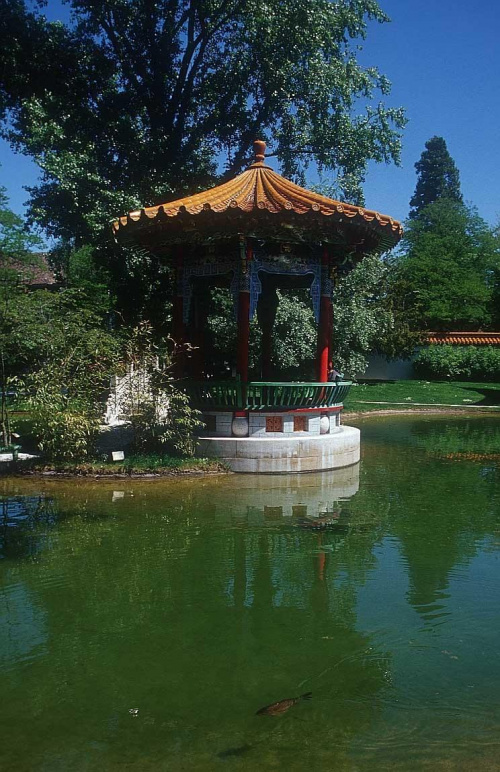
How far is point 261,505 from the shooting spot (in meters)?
8.30

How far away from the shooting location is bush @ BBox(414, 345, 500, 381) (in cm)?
3164

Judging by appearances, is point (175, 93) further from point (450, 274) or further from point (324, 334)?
point (450, 274)

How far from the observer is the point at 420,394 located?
1049 inches

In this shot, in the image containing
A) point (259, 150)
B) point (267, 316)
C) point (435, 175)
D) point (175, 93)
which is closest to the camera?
point (259, 150)

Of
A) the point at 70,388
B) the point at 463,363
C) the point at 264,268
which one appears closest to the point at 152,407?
the point at 70,388

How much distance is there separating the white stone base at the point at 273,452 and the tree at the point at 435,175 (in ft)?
202

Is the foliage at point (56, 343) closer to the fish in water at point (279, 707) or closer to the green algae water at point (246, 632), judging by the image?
the green algae water at point (246, 632)

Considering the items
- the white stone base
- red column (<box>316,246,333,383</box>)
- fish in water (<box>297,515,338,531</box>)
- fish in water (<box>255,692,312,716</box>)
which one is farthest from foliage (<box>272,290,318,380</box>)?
fish in water (<box>255,692,312,716</box>)

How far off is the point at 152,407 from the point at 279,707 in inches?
282

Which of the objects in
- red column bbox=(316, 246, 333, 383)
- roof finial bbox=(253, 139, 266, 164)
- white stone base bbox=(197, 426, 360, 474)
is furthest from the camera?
roof finial bbox=(253, 139, 266, 164)

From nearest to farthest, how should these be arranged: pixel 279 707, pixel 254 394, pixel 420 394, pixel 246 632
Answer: pixel 279 707, pixel 246 632, pixel 254 394, pixel 420 394

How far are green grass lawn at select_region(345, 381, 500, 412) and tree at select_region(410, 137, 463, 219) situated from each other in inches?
1672

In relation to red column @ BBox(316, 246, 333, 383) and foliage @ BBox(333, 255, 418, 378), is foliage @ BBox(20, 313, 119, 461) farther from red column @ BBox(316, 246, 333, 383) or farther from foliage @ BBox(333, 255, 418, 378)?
foliage @ BBox(333, 255, 418, 378)

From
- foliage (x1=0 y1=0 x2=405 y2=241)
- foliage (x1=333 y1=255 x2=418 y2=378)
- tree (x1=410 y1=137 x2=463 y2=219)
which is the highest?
tree (x1=410 y1=137 x2=463 y2=219)
